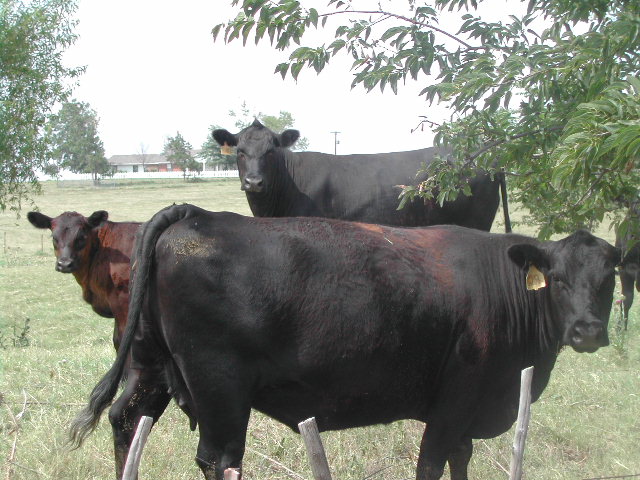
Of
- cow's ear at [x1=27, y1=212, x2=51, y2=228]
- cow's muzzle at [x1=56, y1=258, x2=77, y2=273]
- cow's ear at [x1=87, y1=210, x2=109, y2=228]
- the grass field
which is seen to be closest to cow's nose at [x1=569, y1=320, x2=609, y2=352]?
the grass field

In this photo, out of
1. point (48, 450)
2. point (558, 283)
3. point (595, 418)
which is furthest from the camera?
point (595, 418)

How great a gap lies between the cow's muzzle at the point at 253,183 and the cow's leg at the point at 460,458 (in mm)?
4160

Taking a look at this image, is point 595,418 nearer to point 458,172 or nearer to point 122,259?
point 458,172

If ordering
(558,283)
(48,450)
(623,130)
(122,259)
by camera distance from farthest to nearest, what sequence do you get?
(122,259)
(48,450)
(558,283)
(623,130)

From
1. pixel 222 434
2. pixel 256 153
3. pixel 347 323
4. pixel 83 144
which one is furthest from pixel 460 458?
pixel 83 144

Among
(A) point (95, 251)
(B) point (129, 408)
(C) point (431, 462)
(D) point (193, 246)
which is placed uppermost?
(D) point (193, 246)

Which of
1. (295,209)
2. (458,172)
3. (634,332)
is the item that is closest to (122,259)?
(295,209)

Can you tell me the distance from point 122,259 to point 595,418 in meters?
5.03

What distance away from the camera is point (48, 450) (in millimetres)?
5336

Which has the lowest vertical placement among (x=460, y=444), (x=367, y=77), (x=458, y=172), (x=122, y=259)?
(x=460, y=444)

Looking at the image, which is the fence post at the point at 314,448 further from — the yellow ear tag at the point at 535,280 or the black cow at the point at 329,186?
the black cow at the point at 329,186

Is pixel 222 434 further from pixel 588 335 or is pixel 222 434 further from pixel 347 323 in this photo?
pixel 588 335

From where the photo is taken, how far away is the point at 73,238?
8.02 metres

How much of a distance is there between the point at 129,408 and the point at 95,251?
3.49 meters
